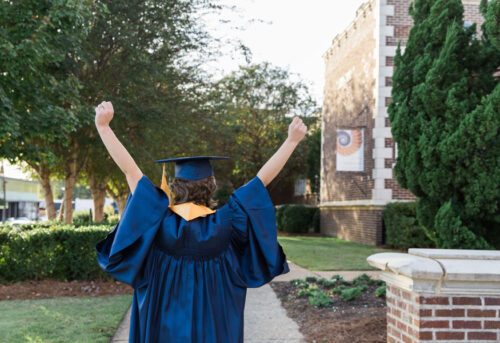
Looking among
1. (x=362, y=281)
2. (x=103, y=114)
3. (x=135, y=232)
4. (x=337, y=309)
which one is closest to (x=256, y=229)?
(x=135, y=232)

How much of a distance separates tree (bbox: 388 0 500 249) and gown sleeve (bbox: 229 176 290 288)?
585cm

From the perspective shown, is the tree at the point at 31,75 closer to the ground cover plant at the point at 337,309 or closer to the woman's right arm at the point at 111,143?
the ground cover plant at the point at 337,309

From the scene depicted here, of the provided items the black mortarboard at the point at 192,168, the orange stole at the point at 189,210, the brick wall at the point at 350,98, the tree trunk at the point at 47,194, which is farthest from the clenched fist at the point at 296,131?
the brick wall at the point at 350,98

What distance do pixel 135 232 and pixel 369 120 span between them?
1649cm

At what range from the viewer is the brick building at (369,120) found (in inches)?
665

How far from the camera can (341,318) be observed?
5.80m

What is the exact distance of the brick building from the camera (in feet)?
55.4

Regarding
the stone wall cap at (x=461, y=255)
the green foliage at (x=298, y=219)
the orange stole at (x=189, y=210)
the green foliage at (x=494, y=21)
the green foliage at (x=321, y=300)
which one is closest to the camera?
the orange stole at (x=189, y=210)

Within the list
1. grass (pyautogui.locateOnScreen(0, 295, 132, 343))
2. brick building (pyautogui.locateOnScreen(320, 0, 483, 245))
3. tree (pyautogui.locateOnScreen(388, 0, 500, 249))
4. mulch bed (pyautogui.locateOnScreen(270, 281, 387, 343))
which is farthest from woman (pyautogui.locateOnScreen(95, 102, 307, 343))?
brick building (pyautogui.locateOnScreen(320, 0, 483, 245))

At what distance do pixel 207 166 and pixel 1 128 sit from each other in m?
4.91

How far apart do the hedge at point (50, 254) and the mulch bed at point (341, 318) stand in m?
3.48

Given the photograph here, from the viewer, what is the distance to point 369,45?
712 inches

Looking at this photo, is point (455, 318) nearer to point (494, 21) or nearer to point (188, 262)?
point (188, 262)

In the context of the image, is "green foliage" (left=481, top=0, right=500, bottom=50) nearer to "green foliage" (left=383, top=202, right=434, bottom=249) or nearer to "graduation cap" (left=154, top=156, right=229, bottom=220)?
"graduation cap" (left=154, top=156, right=229, bottom=220)
